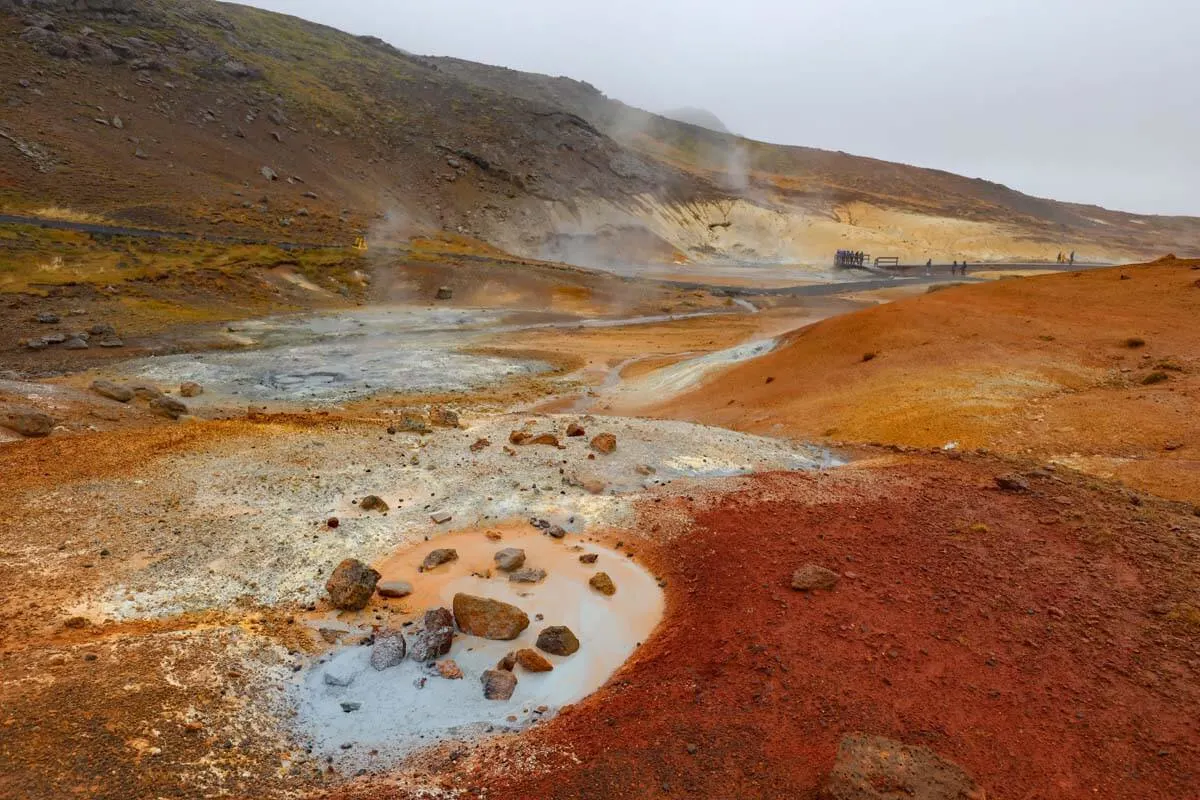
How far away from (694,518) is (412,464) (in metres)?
4.77

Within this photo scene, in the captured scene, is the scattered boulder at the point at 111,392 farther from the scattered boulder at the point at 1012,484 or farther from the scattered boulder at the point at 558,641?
the scattered boulder at the point at 1012,484

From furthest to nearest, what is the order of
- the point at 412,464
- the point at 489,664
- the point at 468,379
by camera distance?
the point at 468,379 < the point at 412,464 < the point at 489,664

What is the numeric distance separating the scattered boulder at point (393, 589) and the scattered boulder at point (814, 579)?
4.23m

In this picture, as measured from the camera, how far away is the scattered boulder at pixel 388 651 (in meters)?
6.78

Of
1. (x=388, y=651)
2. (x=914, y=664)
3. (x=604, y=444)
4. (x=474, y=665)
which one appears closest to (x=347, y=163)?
(x=604, y=444)

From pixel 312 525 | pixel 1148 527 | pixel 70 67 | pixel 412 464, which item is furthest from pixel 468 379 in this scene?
pixel 70 67

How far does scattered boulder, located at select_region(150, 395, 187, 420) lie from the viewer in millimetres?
15289

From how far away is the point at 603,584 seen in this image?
27.3 feet

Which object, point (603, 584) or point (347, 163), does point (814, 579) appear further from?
point (347, 163)

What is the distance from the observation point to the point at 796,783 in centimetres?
497

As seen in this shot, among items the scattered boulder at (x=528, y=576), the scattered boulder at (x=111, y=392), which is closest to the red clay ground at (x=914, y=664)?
the scattered boulder at (x=528, y=576)

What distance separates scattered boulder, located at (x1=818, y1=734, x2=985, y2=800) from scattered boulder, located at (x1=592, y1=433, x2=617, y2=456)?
7.74 meters

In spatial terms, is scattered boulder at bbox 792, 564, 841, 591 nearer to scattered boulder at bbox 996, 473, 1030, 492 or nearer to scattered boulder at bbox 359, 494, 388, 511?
scattered boulder at bbox 996, 473, 1030, 492

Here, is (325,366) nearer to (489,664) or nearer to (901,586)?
(489,664)
